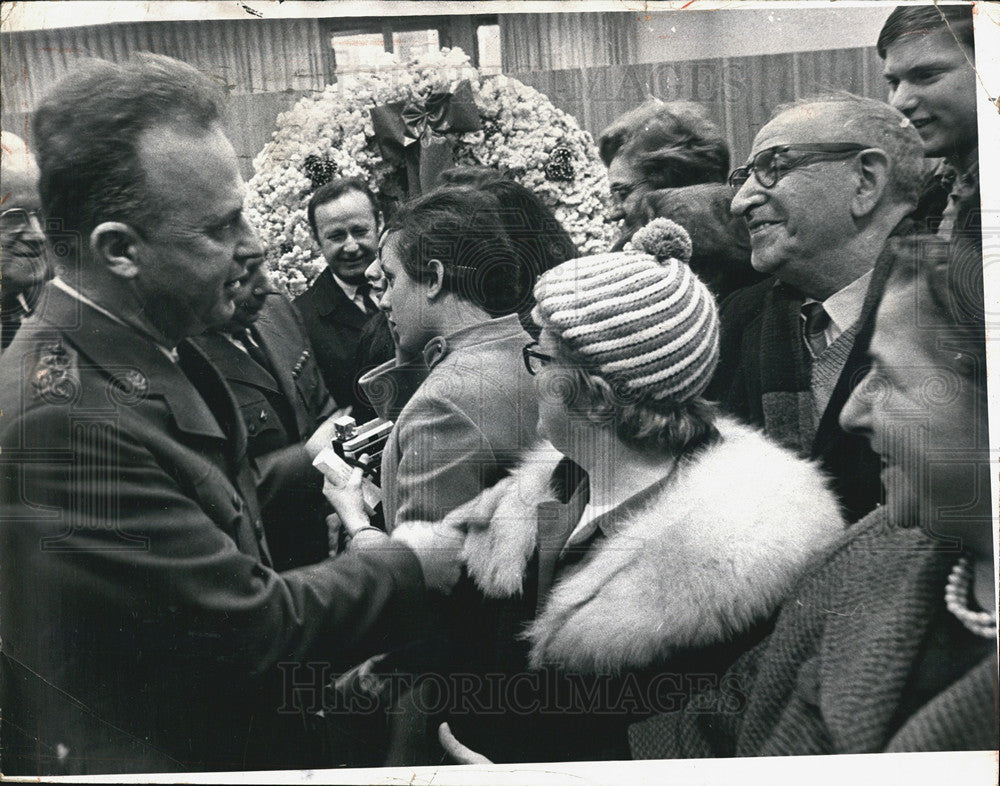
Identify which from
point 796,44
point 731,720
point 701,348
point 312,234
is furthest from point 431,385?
point 796,44

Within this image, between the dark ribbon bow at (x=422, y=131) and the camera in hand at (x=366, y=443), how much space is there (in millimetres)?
922

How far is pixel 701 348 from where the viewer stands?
3645 mm

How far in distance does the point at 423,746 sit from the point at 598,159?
93.6 inches

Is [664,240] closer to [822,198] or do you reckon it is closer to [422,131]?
[822,198]

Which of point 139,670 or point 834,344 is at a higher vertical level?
point 834,344

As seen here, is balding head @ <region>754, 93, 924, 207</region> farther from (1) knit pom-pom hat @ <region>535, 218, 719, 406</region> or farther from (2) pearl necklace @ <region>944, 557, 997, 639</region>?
(2) pearl necklace @ <region>944, 557, 997, 639</region>

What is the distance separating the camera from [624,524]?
3.61m

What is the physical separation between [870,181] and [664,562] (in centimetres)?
169

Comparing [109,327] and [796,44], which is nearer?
[109,327]

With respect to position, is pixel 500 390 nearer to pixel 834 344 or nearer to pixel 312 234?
pixel 312 234

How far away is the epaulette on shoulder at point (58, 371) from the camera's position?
3.55m

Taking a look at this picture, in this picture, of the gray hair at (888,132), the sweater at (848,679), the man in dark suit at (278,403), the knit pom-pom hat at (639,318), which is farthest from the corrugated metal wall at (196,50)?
the sweater at (848,679)

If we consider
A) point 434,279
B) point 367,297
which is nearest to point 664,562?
point 434,279

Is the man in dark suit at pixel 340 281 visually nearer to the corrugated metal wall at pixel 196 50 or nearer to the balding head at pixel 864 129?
the corrugated metal wall at pixel 196 50
